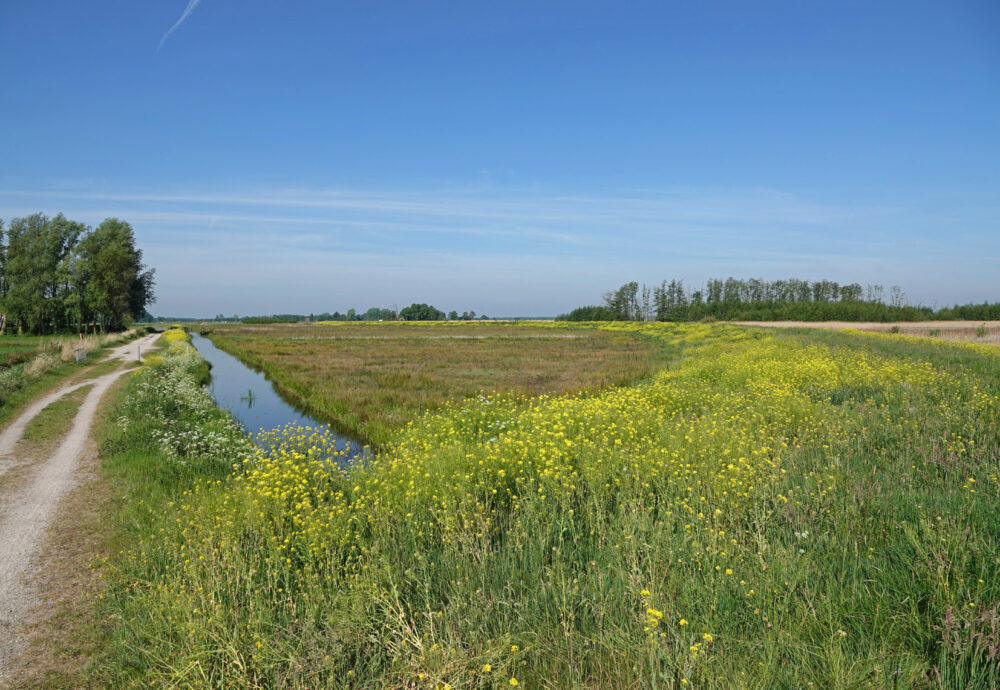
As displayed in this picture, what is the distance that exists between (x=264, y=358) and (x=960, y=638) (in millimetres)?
39109

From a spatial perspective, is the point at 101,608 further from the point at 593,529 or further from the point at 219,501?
the point at 593,529

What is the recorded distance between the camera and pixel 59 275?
2217 inches

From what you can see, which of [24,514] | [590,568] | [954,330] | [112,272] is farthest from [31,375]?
[954,330]

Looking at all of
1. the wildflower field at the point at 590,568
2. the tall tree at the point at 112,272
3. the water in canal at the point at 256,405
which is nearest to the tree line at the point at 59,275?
the tall tree at the point at 112,272

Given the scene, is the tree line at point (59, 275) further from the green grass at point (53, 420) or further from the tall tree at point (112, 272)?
the green grass at point (53, 420)

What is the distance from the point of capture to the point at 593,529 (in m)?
5.18

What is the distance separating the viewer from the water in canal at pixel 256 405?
50.4 feet

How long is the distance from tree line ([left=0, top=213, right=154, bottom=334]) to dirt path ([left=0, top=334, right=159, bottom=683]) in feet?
175

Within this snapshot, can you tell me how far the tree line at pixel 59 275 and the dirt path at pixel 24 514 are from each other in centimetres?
5339

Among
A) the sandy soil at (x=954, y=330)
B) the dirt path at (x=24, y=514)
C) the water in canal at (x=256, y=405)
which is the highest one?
the sandy soil at (x=954, y=330)

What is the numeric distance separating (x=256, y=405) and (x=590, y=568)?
1919cm

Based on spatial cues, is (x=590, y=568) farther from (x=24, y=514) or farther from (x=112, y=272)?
(x=112, y=272)

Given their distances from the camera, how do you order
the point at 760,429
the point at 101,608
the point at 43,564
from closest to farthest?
1. the point at 101,608
2. the point at 43,564
3. the point at 760,429

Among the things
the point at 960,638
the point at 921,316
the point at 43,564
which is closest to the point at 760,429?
the point at 960,638
